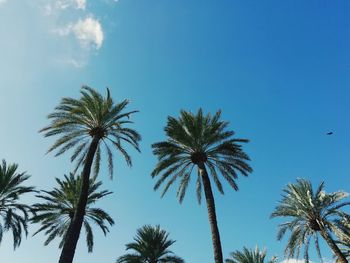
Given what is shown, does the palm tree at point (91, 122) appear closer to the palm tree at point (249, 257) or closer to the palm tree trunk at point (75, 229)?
the palm tree trunk at point (75, 229)

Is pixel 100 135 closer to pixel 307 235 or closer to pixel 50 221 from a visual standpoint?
pixel 50 221

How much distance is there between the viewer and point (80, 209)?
20062 millimetres

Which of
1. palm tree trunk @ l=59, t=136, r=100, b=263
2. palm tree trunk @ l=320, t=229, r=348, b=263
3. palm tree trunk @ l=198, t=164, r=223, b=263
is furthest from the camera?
palm tree trunk @ l=320, t=229, r=348, b=263

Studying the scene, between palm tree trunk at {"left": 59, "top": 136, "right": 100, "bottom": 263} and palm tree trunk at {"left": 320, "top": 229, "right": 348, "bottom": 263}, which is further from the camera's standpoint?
palm tree trunk at {"left": 320, "top": 229, "right": 348, "bottom": 263}

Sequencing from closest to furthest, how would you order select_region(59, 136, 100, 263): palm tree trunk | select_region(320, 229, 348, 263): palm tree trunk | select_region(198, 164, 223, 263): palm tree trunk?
1. select_region(59, 136, 100, 263): palm tree trunk
2. select_region(198, 164, 223, 263): palm tree trunk
3. select_region(320, 229, 348, 263): palm tree trunk

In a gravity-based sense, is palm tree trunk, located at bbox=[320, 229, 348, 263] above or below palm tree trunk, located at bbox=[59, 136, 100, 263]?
above

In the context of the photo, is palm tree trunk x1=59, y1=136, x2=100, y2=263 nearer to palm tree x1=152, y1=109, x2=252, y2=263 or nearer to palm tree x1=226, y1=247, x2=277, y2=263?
palm tree x1=152, y1=109, x2=252, y2=263

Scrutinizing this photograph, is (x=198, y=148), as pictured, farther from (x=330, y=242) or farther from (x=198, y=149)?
(x=330, y=242)

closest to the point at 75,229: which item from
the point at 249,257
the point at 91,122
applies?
the point at 91,122

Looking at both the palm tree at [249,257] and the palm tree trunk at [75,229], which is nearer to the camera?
the palm tree trunk at [75,229]

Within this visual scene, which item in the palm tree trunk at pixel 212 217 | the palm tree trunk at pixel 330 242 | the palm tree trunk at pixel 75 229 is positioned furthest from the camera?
the palm tree trunk at pixel 330 242

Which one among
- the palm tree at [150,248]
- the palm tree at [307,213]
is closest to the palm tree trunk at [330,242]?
the palm tree at [307,213]

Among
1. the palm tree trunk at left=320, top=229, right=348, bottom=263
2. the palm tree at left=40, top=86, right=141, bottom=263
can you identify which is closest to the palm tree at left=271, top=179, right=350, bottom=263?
the palm tree trunk at left=320, top=229, right=348, bottom=263

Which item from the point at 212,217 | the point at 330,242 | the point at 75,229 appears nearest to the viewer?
the point at 75,229
